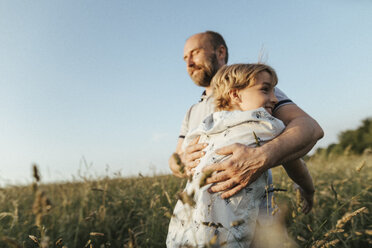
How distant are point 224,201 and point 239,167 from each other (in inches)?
8.8

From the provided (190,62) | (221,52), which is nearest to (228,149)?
(190,62)

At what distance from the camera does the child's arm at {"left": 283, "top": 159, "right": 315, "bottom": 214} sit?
2145 mm

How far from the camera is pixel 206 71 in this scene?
3578 mm

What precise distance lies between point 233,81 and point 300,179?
1.07m

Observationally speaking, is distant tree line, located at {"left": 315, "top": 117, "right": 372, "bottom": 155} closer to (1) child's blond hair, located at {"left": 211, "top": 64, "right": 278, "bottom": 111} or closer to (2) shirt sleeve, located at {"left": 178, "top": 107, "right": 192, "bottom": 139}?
(2) shirt sleeve, located at {"left": 178, "top": 107, "right": 192, "bottom": 139}

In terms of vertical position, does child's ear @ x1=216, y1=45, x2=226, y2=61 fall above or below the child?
above

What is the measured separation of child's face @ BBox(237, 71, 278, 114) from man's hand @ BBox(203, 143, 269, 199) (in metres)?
0.43

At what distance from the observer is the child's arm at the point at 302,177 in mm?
2145

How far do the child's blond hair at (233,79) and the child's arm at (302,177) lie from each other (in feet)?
2.30

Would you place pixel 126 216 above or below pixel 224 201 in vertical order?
below

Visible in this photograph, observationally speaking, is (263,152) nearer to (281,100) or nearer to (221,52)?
(281,100)

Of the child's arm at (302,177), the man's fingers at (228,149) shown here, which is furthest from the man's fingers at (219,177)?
the child's arm at (302,177)

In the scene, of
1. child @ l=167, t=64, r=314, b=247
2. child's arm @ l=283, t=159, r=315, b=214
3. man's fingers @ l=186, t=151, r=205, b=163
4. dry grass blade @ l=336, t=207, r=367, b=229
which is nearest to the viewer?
dry grass blade @ l=336, t=207, r=367, b=229

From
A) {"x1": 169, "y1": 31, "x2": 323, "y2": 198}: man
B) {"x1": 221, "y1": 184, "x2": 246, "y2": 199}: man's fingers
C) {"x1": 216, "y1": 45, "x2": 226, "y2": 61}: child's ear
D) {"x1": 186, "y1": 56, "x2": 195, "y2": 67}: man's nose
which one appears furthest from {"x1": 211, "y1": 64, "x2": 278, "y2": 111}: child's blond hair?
{"x1": 216, "y1": 45, "x2": 226, "y2": 61}: child's ear
